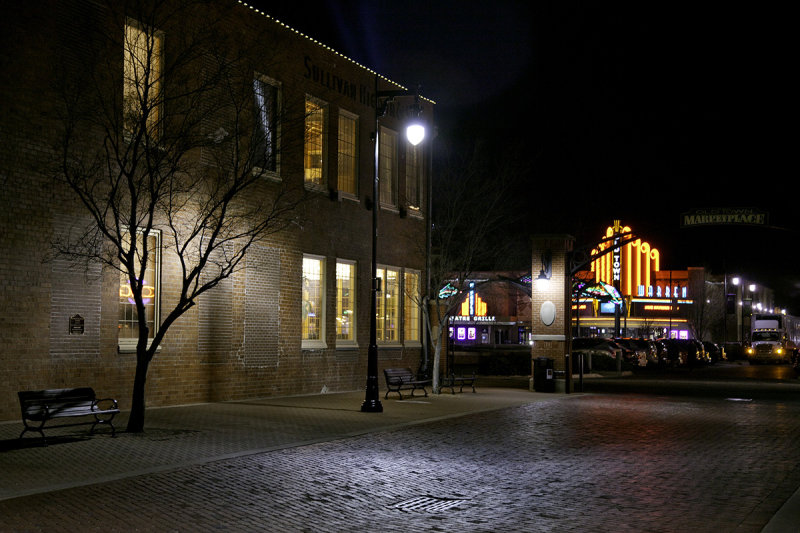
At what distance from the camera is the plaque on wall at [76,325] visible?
17.4m

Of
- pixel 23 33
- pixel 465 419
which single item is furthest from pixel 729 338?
pixel 23 33

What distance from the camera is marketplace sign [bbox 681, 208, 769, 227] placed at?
27953 mm

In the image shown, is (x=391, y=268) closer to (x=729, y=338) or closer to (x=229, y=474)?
(x=229, y=474)

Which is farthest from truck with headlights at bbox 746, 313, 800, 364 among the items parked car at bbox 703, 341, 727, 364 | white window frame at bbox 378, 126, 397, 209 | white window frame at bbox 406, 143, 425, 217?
white window frame at bbox 378, 126, 397, 209

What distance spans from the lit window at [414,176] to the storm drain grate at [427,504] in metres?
20.3

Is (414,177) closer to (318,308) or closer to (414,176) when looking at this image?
(414,176)

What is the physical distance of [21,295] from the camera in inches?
649

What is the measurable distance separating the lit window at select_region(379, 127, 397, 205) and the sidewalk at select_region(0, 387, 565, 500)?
7744 millimetres

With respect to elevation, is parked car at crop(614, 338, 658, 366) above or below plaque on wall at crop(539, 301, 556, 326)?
below

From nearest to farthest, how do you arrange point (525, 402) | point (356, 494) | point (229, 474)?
point (356, 494)
point (229, 474)
point (525, 402)

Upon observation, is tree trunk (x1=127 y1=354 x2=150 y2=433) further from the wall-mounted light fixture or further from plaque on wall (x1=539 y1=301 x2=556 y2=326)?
the wall-mounted light fixture

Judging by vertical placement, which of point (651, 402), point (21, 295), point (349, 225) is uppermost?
point (349, 225)

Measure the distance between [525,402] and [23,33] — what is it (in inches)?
589

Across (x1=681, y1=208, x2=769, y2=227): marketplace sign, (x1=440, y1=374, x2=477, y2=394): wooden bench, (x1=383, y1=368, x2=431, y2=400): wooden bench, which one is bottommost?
(x1=440, y1=374, x2=477, y2=394): wooden bench
